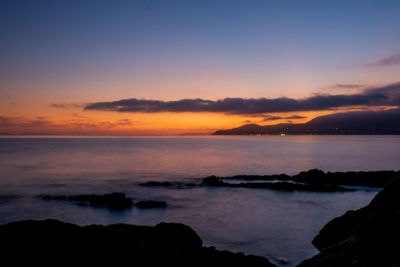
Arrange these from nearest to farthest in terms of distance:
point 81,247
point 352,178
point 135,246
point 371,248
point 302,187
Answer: point 81,247 < point 371,248 < point 135,246 < point 302,187 < point 352,178

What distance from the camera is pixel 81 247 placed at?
6.20 m

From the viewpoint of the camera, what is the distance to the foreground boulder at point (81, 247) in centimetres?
584

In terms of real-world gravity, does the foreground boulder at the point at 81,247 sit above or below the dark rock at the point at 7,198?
above

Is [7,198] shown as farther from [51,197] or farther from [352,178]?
[352,178]

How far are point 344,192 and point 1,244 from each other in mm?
32210

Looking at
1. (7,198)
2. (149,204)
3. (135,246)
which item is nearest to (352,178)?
(149,204)

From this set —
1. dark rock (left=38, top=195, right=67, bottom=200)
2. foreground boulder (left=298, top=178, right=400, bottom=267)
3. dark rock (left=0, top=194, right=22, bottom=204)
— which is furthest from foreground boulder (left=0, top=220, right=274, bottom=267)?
dark rock (left=0, top=194, right=22, bottom=204)

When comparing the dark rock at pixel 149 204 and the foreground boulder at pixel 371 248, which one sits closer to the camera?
the foreground boulder at pixel 371 248

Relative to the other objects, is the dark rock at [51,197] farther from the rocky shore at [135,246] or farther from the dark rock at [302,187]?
the rocky shore at [135,246]

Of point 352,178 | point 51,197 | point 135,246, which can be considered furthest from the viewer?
point 352,178

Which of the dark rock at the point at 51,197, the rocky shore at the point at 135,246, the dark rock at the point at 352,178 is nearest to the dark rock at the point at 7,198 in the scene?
the dark rock at the point at 51,197

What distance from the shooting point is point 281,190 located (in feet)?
109

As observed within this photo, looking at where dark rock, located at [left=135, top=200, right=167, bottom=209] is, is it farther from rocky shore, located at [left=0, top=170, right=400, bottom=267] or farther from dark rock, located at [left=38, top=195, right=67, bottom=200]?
rocky shore, located at [left=0, top=170, right=400, bottom=267]

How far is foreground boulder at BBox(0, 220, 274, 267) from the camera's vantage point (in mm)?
5844
